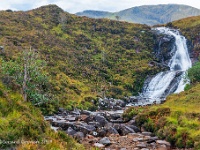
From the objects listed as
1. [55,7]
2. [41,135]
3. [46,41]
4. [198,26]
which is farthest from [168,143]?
[55,7]

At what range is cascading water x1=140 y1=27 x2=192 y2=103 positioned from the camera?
63784mm

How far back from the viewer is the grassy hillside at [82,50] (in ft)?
191

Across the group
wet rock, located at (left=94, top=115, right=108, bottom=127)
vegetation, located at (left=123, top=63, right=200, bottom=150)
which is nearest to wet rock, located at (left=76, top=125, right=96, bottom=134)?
wet rock, located at (left=94, top=115, right=108, bottom=127)

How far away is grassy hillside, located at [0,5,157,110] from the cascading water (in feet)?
14.1

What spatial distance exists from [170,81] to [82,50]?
31.9 metres

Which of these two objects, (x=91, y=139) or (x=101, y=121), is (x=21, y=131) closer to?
Result: (x=91, y=139)

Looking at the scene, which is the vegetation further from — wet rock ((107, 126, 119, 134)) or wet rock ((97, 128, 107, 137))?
wet rock ((97, 128, 107, 137))

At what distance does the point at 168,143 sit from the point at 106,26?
311 ft

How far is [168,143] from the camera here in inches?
842

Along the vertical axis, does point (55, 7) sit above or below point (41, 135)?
above

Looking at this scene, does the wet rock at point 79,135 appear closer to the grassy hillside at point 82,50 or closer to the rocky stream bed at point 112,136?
the rocky stream bed at point 112,136

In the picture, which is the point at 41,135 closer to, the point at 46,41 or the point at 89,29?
the point at 46,41

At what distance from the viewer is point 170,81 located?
2685 inches

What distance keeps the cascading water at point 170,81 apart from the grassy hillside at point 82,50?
14.1 ft
